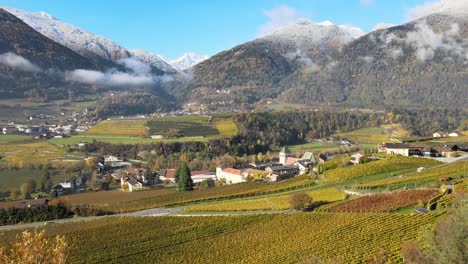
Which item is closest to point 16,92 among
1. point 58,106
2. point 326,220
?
point 58,106

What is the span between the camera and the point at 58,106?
183750mm

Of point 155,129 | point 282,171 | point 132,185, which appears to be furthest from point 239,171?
point 155,129

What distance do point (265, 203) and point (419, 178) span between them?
18564mm

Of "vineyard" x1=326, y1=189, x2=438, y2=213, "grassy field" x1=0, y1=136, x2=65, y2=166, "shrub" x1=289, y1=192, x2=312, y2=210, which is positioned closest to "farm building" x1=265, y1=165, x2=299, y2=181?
"shrub" x1=289, y1=192, x2=312, y2=210

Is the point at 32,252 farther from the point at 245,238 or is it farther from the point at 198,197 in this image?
the point at 198,197

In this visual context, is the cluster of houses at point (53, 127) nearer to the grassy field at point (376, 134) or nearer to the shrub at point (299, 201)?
the grassy field at point (376, 134)

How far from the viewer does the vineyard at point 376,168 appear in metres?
60.3

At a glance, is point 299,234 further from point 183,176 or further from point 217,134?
point 217,134

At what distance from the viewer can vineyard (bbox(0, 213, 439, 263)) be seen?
3250 cm

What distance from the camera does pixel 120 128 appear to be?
139 meters

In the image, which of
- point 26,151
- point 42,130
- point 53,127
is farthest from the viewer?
point 53,127

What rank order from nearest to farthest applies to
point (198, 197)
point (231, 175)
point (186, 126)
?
point (198, 197) → point (231, 175) → point (186, 126)

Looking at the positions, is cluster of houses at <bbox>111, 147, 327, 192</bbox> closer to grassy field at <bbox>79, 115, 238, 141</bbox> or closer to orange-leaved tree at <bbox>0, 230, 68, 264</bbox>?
grassy field at <bbox>79, 115, 238, 141</bbox>

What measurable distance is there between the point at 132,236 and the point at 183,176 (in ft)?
110
